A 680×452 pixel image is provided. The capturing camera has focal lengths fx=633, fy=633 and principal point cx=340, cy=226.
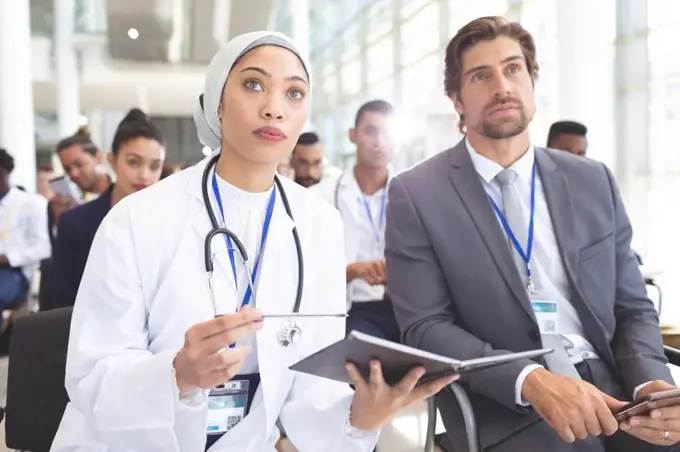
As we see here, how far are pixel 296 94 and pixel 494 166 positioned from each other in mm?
773

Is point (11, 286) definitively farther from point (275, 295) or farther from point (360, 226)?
point (275, 295)

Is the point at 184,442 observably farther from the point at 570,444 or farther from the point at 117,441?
the point at 570,444

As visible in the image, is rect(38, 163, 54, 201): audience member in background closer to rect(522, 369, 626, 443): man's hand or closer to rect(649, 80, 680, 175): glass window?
rect(649, 80, 680, 175): glass window

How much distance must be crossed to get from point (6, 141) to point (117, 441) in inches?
292

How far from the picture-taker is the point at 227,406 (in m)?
1.30

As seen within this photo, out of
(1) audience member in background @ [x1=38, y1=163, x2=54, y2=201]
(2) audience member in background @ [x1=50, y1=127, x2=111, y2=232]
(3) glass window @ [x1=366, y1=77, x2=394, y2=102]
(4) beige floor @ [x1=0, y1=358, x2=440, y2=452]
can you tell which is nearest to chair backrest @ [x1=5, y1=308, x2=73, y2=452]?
(4) beige floor @ [x1=0, y1=358, x2=440, y2=452]

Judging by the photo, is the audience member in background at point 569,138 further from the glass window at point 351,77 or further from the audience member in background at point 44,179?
the glass window at point 351,77

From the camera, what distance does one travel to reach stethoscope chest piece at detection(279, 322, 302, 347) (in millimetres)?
1303

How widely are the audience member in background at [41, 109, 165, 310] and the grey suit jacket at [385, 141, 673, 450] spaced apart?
1.19 m

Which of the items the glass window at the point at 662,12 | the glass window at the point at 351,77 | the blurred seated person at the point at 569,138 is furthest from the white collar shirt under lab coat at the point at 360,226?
the glass window at the point at 351,77

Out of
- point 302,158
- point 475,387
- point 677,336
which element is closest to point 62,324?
point 475,387

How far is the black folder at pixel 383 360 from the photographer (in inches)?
39.0

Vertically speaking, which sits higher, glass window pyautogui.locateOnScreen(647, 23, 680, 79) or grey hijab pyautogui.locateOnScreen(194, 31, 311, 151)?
glass window pyautogui.locateOnScreen(647, 23, 680, 79)

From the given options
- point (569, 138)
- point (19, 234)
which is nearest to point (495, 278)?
point (569, 138)
